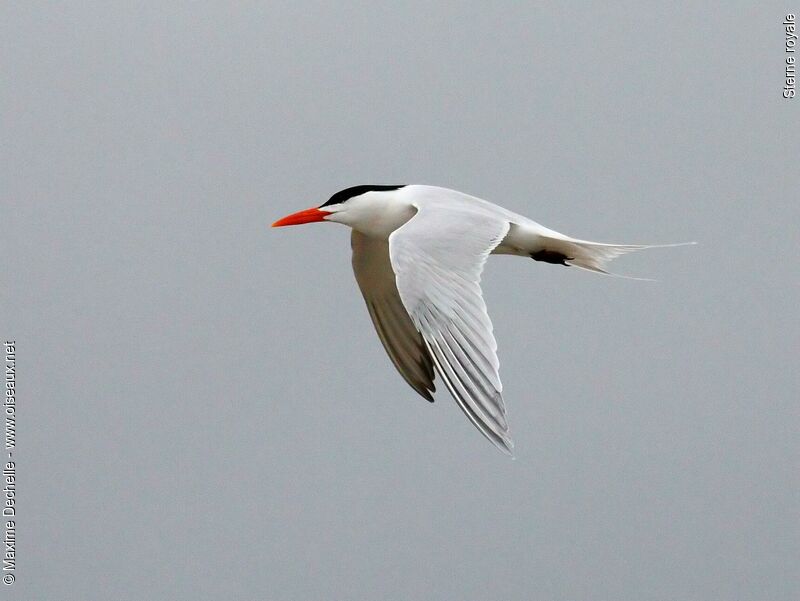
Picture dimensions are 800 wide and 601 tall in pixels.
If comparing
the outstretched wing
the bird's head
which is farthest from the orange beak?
the outstretched wing

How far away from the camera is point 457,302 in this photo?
8.39 m

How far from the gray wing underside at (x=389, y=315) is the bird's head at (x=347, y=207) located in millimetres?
259

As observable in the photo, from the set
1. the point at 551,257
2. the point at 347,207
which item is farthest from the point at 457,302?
the point at 347,207

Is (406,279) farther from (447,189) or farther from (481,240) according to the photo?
(447,189)

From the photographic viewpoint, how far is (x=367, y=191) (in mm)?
10586

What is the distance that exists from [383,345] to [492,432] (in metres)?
3.34

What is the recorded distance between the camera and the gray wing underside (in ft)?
35.4

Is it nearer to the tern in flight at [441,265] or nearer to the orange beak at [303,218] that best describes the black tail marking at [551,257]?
the tern in flight at [441,265]

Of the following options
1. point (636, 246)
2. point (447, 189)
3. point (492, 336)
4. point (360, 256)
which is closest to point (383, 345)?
point (360, 256)

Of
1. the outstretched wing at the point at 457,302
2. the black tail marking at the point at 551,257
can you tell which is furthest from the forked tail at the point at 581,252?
the outstretched wing at the point at 457,302

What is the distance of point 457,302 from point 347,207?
2.48 meters

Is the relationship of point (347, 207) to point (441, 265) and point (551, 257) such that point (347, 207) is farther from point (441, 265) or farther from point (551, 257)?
point (441, 265)

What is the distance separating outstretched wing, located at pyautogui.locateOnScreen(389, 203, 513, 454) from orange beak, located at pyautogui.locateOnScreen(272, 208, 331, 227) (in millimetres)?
1585

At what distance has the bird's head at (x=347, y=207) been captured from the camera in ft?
34.5
